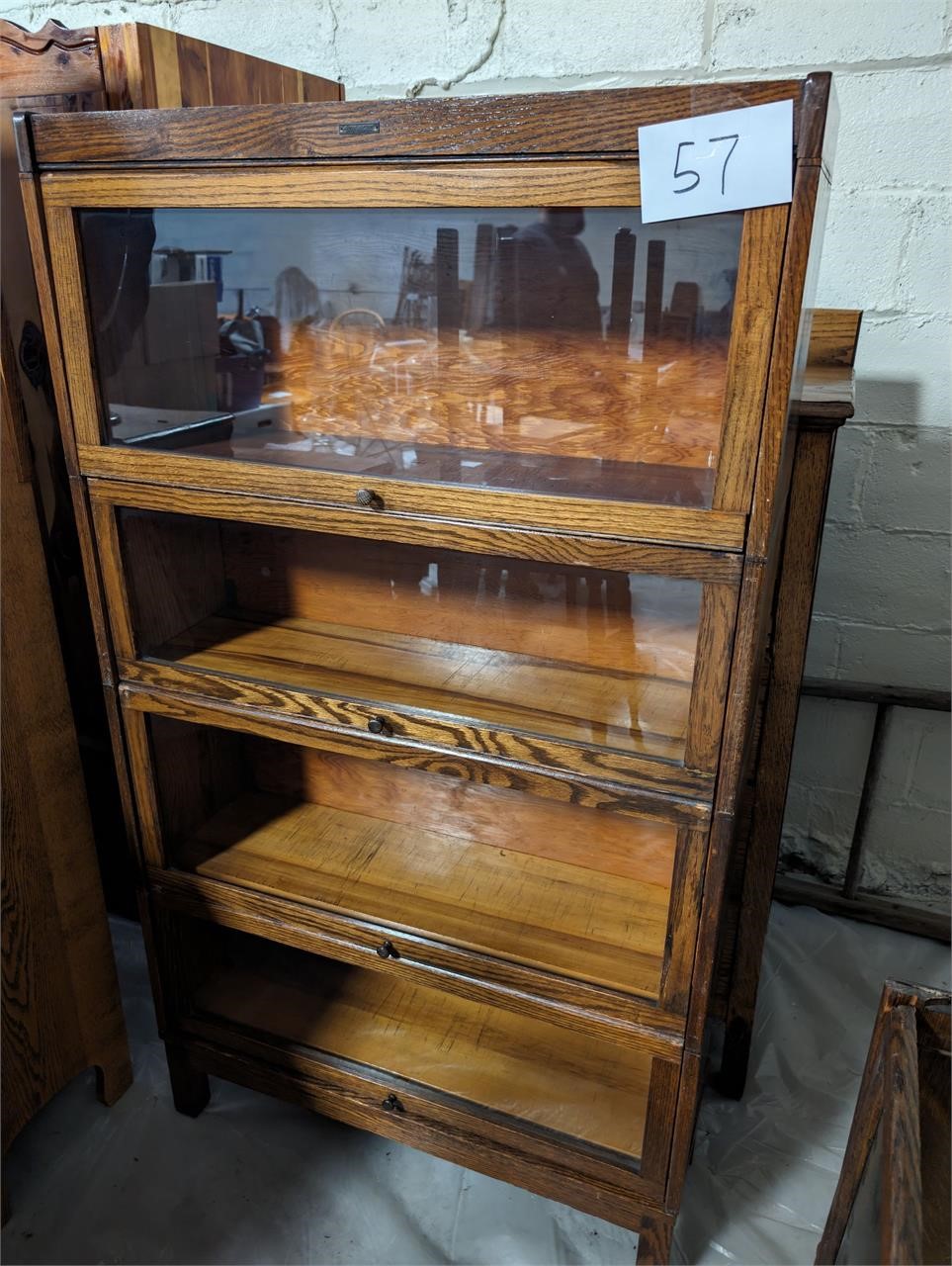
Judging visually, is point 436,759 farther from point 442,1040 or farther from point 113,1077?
point 113,1077

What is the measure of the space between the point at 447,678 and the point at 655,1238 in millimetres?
688

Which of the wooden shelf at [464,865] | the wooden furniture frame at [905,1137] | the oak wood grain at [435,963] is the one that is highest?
the wooden furniture frame at [905,1137]

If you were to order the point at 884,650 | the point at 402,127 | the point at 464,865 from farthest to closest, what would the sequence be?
1. the point at 884,650
2. the point at 464,865
3. the point at 402,127

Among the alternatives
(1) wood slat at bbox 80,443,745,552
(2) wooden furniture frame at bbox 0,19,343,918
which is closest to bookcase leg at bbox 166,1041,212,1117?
(2) wooden furniture frame at bbox 0,19,343,918

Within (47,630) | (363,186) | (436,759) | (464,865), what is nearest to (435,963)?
(464,865)

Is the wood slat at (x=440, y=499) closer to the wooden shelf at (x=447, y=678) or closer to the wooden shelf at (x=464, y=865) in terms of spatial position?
the wooden shelf at (x=447, y=678)

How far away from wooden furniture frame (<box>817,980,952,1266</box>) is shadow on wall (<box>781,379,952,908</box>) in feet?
2.60

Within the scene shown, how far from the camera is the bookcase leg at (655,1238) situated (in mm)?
1026

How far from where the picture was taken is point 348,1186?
1180mm

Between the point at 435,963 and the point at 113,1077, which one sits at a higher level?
the point at 435,963

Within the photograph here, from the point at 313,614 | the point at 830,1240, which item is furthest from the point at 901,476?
the point at 830,1240

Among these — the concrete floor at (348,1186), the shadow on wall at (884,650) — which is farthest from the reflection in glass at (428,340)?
the concrete floor at (348,1186)

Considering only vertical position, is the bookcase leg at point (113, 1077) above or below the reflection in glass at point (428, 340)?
below

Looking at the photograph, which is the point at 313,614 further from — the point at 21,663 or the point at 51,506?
the point at 51,506
